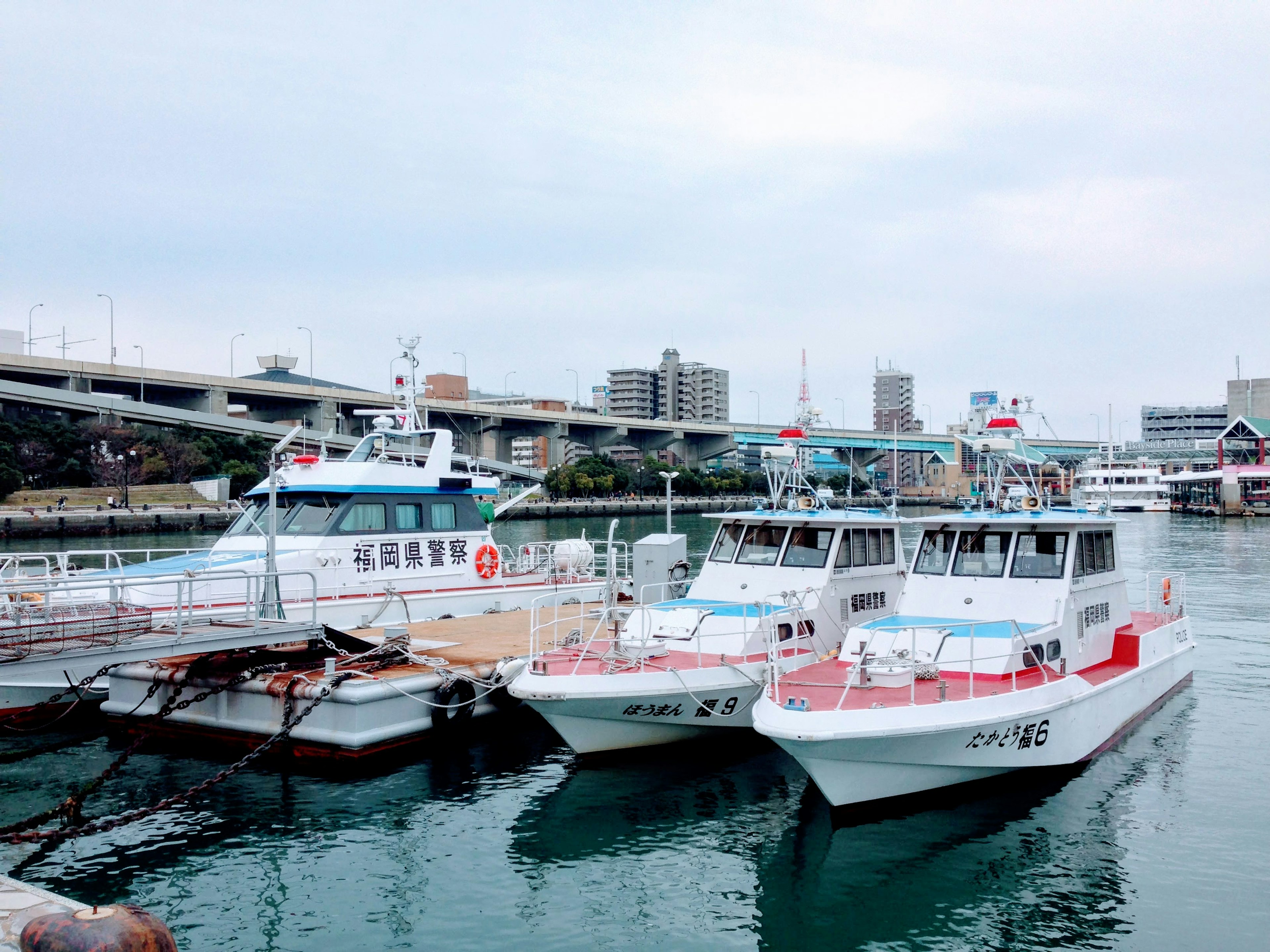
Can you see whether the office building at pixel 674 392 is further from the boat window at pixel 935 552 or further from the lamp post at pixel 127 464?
the boat window at pixel 935 552

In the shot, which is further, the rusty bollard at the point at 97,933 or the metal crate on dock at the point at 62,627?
the metal crate on dock at the point at 62,627

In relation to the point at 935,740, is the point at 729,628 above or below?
above

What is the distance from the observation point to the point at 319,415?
292 ft

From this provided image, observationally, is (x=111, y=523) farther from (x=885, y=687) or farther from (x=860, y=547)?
(x=885, y=687)

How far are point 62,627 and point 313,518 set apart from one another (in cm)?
670

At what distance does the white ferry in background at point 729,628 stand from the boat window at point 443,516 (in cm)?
370

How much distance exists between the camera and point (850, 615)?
1709 centimetres

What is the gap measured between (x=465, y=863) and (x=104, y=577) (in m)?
8.85

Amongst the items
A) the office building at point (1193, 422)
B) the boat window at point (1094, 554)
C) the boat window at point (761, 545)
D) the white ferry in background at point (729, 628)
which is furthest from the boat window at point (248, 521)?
the office building at point (1193, 422)

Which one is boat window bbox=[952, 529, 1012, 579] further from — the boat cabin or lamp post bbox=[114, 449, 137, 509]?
lamp post bbox=[114, 449, 137, 509]

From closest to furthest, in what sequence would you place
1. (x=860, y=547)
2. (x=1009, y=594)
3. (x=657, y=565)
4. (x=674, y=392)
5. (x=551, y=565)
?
(x=1009, y=594)
(x=860, y=547)
(x=657, y=565)
(x=551, y=565)
(x=674, y=392)

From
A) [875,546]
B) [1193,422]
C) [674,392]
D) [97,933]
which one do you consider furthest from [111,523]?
[1193,422]

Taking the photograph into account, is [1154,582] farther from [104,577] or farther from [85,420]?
[85,420]

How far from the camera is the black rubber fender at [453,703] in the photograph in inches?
580
